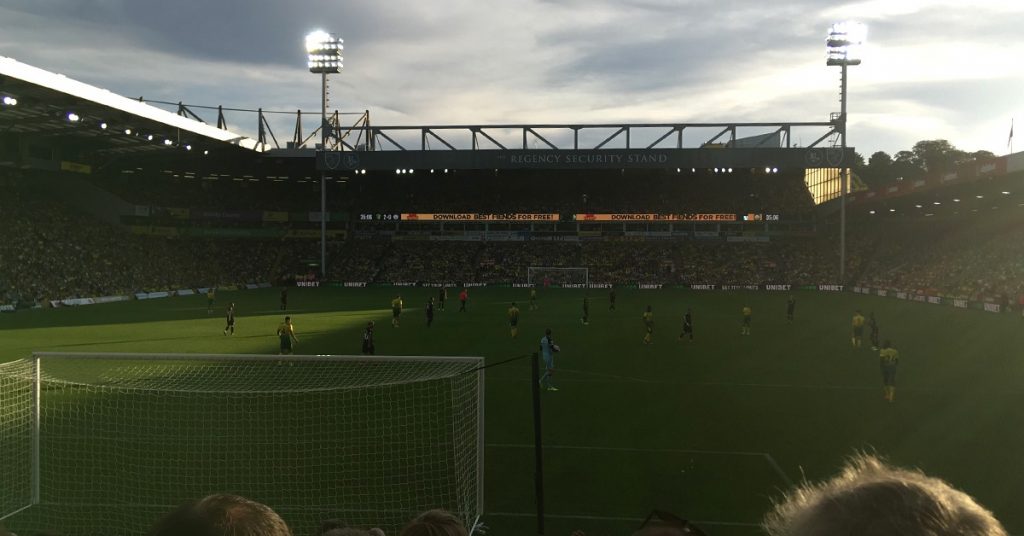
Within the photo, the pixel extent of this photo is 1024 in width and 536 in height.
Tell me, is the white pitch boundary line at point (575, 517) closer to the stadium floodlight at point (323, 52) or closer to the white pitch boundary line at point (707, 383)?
the white pitch boundary line at point (707, 383)

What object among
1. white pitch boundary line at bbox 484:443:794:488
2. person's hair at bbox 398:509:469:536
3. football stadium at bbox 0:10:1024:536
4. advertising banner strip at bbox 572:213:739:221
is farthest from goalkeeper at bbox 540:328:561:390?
advertising banner strip at bbox 572:213:739:221

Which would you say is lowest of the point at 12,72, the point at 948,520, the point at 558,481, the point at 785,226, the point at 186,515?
the point at 558,481

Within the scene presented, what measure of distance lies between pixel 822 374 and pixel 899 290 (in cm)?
3919

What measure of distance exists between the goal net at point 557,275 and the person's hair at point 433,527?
6514cm

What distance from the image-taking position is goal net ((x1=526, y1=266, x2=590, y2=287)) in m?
68.6

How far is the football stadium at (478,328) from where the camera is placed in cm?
1088

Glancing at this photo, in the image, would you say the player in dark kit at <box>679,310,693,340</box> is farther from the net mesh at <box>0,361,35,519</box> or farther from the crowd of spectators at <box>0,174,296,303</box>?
the crowd of spectators at <box>0,174,296,303</box>

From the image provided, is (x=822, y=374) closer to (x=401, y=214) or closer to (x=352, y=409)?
(x=352, y=409)

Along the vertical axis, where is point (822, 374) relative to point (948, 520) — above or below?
below

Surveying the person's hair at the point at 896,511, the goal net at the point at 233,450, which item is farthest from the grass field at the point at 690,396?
the person's hair at the point at 896,511

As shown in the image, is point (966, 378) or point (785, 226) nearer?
point (966, 378)

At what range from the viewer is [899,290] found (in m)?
53.2

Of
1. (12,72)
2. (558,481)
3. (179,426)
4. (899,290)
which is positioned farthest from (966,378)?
(12,72)

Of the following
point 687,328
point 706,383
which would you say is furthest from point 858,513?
point 687,328
